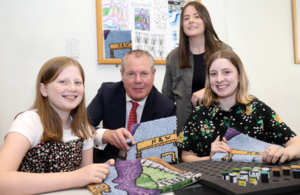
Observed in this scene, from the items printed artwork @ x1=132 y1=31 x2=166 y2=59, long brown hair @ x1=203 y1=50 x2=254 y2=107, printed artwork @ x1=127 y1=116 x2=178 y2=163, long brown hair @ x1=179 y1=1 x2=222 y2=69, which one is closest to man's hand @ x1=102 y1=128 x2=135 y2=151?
printed artwork @ x1=127 y1=116 x2=178 y2=163

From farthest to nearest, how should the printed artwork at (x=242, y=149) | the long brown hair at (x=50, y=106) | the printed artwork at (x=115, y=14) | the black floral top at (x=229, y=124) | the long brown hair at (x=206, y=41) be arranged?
the printed artwork at (x=115, y=14) < the long brown hair at (x=206, y=41) < the black floral top at (x=229, y=124) < the long brown hair at (x=50, y=106) < the printed artwork at (x=242, y=149)

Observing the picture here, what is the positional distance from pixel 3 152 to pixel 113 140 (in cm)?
46

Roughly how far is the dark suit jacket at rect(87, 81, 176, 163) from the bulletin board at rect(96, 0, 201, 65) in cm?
55

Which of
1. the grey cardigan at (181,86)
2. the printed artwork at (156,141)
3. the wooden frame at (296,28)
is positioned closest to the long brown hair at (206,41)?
the grey cardigan at (181,86)

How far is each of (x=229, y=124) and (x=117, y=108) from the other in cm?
63

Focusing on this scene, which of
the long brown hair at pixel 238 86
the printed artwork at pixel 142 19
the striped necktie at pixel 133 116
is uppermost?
the printed artwork at pixel 142 19

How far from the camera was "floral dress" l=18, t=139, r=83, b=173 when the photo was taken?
3.03ft

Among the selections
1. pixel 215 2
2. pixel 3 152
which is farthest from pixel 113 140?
pixel 215 2

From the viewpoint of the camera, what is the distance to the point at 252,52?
258 cm

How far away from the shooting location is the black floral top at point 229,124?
1.16 m

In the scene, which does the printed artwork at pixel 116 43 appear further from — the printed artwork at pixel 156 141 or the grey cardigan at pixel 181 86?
the printed artwork at pixel 156 141

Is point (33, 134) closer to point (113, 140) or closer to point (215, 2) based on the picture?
point (113, 140)

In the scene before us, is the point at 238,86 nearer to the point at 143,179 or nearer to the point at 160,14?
the point at 143,179

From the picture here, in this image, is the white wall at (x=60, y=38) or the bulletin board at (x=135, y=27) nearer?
the white wall at (x=60, y=38)
